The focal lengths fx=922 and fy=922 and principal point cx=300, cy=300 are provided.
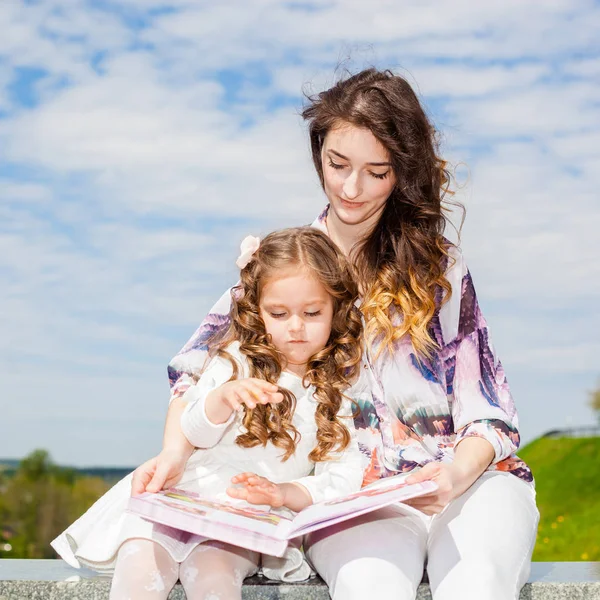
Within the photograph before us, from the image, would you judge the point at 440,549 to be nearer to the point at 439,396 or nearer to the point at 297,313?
the point at 439,396

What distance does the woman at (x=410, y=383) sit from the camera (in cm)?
301

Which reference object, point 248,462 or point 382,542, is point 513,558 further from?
point 248,462

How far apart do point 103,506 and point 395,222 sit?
172 centimetres

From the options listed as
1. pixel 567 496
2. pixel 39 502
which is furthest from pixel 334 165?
pixel 39 502

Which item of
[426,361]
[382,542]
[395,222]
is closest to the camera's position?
[382,542]

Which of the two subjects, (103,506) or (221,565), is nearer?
(221,565)

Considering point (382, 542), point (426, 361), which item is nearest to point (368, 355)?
point (426, 361)

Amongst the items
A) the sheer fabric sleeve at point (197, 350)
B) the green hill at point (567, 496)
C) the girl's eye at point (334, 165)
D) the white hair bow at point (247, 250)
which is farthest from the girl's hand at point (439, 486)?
the green hill at point (567, 496)

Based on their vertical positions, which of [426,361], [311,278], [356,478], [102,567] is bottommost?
[102,567]

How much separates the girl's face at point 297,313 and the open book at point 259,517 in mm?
747

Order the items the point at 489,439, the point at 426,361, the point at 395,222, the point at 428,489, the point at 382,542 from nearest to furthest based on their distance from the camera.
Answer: the point at 428,489
the point at 382,542
the point at 489,439
the point at 426,361
the point at 395,222

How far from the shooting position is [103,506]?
356 centimetres

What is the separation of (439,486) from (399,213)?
1.43 meters

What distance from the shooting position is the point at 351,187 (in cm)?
379
